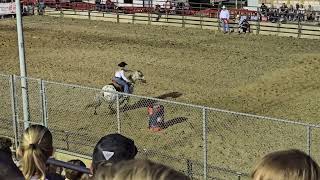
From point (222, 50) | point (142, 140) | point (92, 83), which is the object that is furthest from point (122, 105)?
point (222, 50)

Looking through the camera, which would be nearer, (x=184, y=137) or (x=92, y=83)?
(x=184, y=137)

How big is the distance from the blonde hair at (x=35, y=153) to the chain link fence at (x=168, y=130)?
7293 mm

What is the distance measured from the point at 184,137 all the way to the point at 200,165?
11.3 ft

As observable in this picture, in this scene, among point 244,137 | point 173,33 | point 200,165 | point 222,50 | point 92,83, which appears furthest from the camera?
point 173,33

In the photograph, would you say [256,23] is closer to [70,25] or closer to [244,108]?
[70,25]

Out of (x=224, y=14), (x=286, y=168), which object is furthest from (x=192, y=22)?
(x=286, y=168)

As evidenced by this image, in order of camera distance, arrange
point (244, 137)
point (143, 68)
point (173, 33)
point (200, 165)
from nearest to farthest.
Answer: point (200, 165)
point (244, 137)
point (143, 68)
point (173, 33)

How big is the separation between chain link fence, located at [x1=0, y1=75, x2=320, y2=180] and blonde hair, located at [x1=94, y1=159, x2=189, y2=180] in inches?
365

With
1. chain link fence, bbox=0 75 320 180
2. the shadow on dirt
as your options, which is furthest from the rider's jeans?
the shadow on dirt

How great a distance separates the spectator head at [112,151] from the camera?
410 centimetres

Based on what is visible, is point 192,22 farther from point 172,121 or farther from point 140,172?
point 140,172

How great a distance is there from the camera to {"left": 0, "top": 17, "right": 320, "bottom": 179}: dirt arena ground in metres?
15.9

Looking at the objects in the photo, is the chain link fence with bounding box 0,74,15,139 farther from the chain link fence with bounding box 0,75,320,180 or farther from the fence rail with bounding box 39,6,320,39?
the fence rail with bounding box 39,6,320,39

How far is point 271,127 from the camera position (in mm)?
15352
